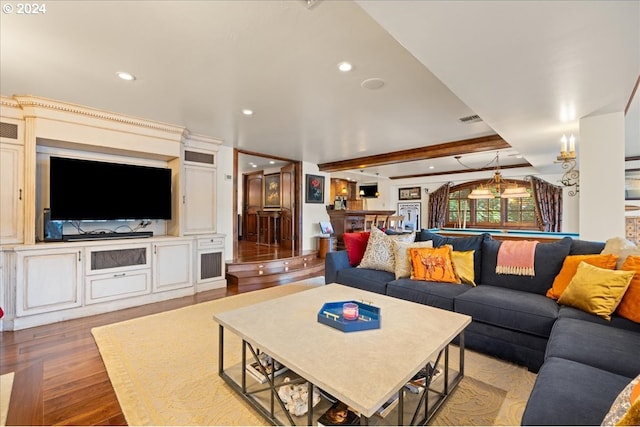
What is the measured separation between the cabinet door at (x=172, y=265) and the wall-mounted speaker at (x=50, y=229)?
987 millimetres

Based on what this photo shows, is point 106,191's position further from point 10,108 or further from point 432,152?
point 432,152

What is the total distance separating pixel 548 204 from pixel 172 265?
8356 millimetres

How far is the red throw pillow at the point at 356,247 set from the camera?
3662 mm

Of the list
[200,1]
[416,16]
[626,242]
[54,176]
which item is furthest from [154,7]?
[626,242]

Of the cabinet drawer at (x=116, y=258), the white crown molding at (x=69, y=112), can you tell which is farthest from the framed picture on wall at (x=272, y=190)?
the cabinet drawer at (x=116, y=258)

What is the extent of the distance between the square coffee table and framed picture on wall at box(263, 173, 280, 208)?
557cm

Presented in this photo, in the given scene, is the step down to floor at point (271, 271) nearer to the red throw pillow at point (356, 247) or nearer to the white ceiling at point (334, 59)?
the red throw pillow at point (356, 247)

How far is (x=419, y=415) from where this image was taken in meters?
1.56

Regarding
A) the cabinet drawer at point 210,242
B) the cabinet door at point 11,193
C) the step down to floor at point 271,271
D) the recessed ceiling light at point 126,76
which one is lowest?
the step down to floor at point 271,271

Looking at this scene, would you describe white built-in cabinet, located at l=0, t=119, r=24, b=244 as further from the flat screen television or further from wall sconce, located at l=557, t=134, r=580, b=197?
wall sconce, located at l=557, t=134, r=580, b=197

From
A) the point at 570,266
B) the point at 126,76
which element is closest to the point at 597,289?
the point at 570,266

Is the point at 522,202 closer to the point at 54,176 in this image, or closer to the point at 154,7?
the point at 154,7

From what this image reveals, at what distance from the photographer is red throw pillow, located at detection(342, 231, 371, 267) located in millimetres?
3662

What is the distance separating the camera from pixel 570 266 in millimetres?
2318
